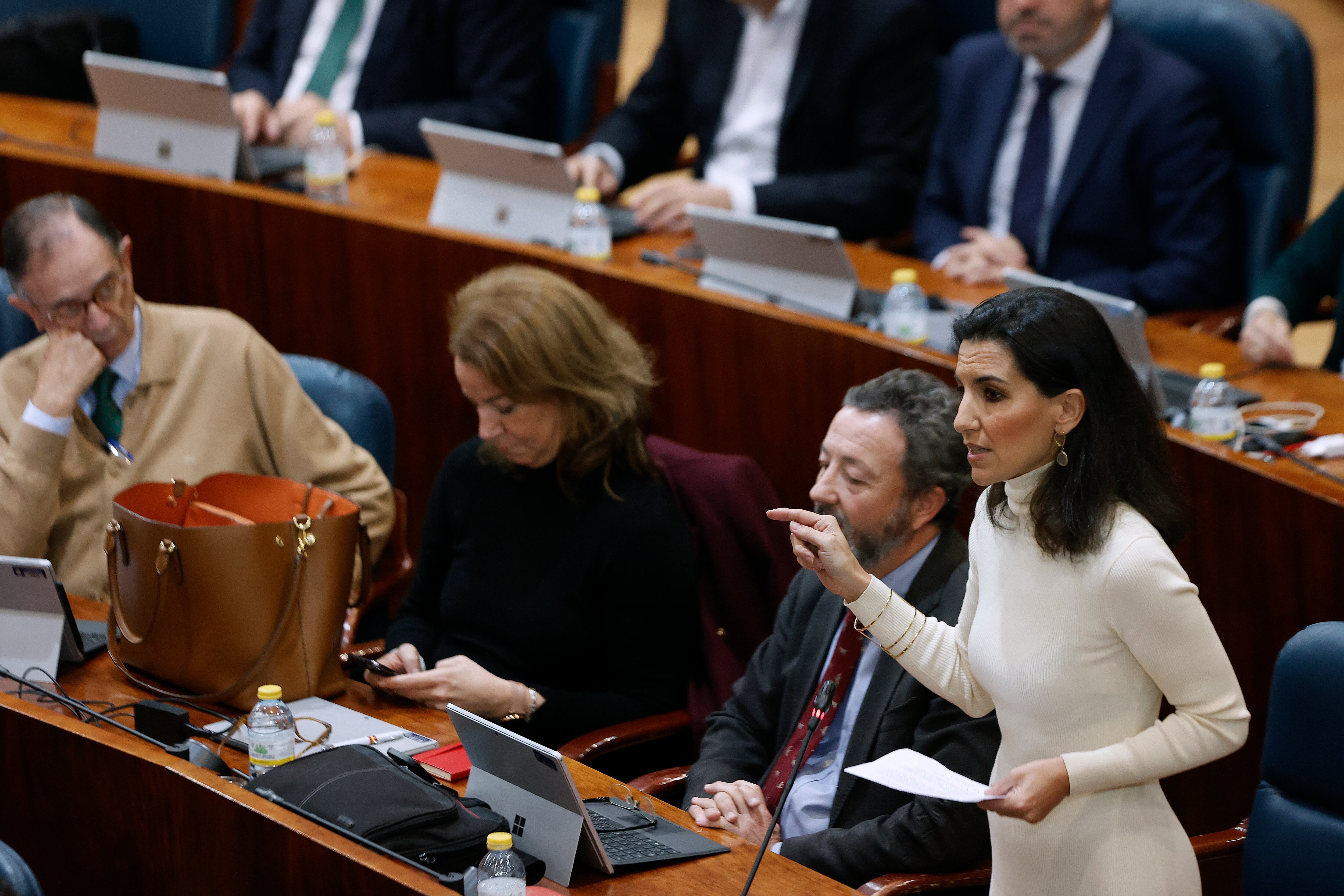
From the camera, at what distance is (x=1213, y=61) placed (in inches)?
121

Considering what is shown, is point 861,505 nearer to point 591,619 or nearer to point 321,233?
point 591,619

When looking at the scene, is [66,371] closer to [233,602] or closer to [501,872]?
[233,602]

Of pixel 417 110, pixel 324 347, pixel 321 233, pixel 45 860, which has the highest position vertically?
pixel 417 110

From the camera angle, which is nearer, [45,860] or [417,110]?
[45,860]

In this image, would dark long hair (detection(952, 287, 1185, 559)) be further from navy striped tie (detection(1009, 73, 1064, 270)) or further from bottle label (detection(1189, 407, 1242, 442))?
navy striped tie (detection(1009, 73, 1064, 270))

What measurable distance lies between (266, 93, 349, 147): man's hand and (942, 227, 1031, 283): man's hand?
58.6 inches

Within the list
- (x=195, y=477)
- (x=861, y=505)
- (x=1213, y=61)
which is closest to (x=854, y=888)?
(x=861, y=505)

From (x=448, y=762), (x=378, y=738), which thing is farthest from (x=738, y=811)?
(x=378, y=738)

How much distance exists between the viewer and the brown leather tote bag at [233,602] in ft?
6.13

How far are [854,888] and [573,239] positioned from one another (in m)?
1.49

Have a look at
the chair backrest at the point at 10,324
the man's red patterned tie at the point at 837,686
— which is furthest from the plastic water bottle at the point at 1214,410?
the chair backrest at the point at 10,324

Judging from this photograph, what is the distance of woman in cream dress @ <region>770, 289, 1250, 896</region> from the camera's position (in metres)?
1.31

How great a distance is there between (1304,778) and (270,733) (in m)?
1.14

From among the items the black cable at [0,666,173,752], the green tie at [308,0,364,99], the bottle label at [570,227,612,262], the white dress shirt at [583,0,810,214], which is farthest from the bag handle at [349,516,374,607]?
the green tie at [308,0,364,99]
